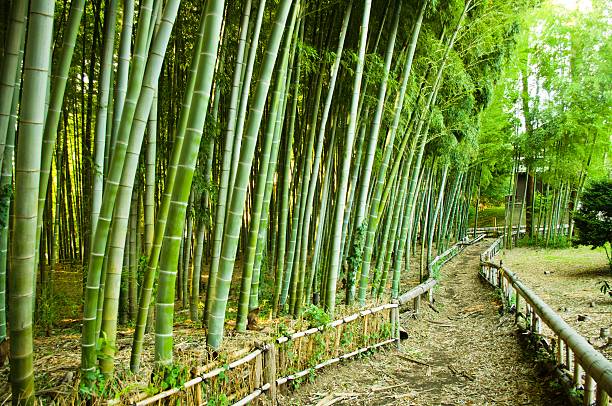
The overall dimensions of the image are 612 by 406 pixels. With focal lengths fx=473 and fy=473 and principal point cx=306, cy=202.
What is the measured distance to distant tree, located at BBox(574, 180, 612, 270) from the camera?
7.47 metres

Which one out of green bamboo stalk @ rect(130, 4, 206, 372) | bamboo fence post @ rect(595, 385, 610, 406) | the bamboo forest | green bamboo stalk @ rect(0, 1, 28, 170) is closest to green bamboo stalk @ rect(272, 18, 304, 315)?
the bamboo forest

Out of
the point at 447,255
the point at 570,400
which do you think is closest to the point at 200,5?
the point at 570,400

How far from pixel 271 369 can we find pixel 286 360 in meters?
0.27

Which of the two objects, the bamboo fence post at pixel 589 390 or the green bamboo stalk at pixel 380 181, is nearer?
the bamboo fence post at pixel 589 390

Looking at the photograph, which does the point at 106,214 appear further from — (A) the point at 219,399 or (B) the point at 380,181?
(B) the point at 380,181

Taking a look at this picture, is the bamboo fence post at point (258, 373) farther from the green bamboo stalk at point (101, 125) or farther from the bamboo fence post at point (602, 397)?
the bamboo fence post at point (602, 397)

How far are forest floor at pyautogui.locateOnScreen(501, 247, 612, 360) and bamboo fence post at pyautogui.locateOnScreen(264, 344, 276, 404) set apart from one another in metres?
2.20

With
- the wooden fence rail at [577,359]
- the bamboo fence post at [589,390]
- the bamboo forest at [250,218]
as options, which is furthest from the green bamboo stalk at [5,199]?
the bamboo fence post at [589,390]

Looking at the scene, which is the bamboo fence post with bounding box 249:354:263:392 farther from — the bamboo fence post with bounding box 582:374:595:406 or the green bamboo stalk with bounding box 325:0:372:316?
the bamboo fence post with bounding box 582:374:595:406

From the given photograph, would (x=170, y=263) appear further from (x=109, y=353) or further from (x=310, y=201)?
(x=310, y=201)

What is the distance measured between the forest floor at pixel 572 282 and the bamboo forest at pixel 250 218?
2.9 inches

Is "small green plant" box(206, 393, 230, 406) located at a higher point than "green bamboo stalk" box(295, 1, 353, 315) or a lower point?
lower

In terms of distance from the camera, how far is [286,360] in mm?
2957

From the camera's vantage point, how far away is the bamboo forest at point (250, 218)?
1.90 metres
